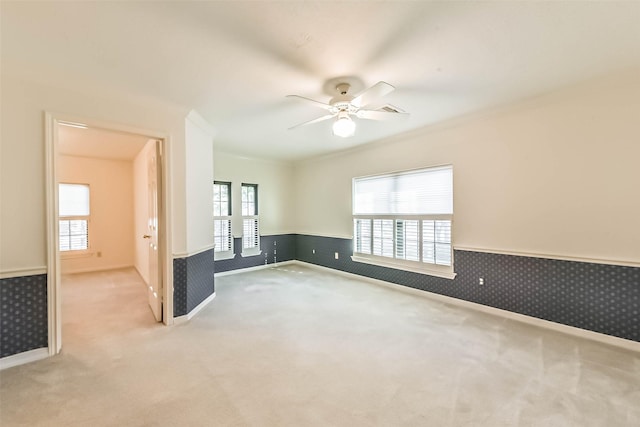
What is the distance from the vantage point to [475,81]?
256cm

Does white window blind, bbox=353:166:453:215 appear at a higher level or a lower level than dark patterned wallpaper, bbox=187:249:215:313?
higher

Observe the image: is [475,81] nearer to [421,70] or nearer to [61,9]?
[421,70]

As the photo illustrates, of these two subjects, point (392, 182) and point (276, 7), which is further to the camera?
point (392, 182)

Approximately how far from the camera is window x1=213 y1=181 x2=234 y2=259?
17.6 ft

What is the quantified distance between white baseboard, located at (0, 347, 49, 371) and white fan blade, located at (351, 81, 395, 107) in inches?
136

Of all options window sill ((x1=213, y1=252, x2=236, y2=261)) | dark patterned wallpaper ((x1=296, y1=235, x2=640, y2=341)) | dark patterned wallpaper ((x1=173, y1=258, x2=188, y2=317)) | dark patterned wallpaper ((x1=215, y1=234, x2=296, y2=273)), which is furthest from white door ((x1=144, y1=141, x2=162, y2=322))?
dark patterned wallpaper ((x1=296, y1=235, x2=640, y2=341))

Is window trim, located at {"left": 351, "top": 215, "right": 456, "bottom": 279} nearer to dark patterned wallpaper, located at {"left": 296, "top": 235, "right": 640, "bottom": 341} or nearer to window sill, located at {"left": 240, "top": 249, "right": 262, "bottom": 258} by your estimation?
dark patterned wallpaper, located at {"left": 296, "top": 235, "right": 640, "bottom": 341}

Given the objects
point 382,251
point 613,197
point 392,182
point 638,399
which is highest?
point 392,182

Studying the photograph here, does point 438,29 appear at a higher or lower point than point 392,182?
higher

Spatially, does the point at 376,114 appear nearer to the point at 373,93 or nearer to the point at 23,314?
the point at 373,93

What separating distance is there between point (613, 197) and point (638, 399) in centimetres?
170

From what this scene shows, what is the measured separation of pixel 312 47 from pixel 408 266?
11.0 feet

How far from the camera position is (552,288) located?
2947 mm

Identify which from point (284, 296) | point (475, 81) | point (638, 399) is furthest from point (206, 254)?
point (638, 399)
